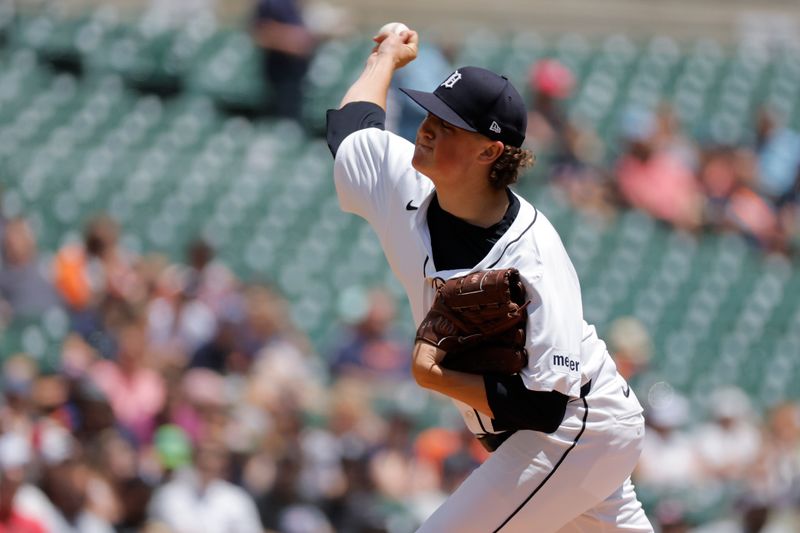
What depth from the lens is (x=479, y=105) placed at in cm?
319

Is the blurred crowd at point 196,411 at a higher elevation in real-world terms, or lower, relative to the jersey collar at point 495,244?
lower

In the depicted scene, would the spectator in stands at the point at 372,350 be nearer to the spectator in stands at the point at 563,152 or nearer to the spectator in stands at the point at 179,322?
the spectator in stands at the point at 179,322

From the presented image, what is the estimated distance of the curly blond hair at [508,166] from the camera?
10.6 feet

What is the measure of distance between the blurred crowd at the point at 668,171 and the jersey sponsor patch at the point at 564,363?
287 inches

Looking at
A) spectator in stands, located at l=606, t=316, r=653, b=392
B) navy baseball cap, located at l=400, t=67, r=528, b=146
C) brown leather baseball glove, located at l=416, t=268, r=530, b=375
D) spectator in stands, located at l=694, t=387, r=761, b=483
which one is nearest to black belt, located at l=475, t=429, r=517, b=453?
brown leather baseball glove, located at l=416, t=268, r=530, b=375

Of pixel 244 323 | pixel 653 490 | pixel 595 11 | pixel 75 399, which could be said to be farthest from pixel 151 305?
pixel 595 11

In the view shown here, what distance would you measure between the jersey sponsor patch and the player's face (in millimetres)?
486

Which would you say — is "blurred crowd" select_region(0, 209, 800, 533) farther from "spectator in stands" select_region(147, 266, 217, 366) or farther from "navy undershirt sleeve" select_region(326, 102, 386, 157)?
"navy undershirt sleeve" select_region(326, 102, 386, 157)

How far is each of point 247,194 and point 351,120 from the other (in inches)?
236

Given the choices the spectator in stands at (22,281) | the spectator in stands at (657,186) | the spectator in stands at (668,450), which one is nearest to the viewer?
the spectator in stands at (22,281)

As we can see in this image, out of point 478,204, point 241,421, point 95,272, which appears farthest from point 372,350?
point 478,204

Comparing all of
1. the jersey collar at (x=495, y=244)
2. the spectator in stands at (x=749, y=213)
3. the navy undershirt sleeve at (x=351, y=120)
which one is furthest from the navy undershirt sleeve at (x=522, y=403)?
the spectator in stands at (x=749, y=213)

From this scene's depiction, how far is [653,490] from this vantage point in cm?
732

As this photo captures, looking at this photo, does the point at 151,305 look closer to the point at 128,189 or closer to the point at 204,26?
the point at 128,189
